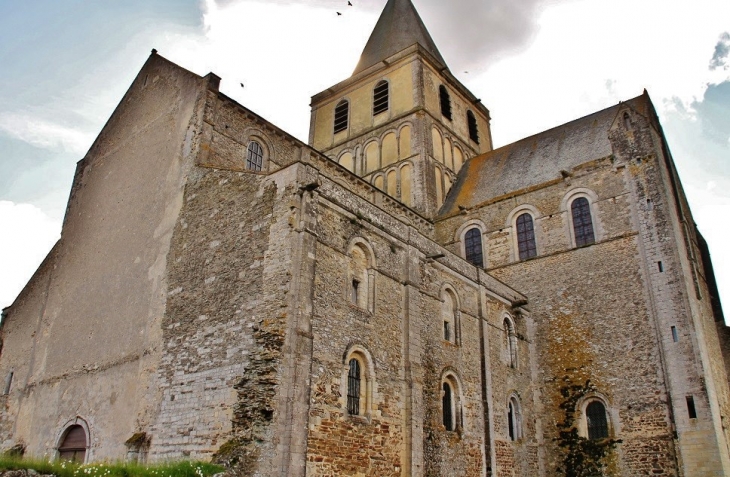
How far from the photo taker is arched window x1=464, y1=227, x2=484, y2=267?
80.0 ft

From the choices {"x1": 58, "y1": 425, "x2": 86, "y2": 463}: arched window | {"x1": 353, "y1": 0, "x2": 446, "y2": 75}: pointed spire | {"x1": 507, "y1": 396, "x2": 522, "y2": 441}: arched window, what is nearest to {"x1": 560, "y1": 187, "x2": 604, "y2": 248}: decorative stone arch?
{"x1": 507, "y1": 396, "x2": 522, "y2": 441}: arched window

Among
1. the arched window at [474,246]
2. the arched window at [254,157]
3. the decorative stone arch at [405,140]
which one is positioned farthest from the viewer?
the decorative stone arch at [405,140]

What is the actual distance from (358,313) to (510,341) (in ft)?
25.9

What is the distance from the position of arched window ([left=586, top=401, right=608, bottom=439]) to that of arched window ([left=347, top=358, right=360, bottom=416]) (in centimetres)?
924

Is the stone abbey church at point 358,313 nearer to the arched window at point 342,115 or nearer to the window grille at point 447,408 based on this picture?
the window grille at point 447,408

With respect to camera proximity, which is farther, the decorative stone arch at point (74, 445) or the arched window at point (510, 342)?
the arched window at point (510, 342)

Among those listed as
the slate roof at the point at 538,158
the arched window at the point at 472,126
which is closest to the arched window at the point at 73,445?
the slate roof at the point at 538,158

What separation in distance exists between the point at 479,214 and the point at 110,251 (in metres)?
13.6

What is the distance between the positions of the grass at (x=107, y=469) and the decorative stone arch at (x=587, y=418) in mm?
12447

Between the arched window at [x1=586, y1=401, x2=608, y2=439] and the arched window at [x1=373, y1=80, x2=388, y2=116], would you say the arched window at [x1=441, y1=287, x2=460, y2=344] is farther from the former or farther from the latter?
the arched window at [x1=373, y1=80, x2=388, y2=116]

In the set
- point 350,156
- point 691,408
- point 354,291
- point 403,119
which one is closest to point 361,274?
point 354,291

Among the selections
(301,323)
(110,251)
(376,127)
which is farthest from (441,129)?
(301,323)

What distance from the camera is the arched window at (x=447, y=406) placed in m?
16.6

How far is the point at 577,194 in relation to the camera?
2283 cm
